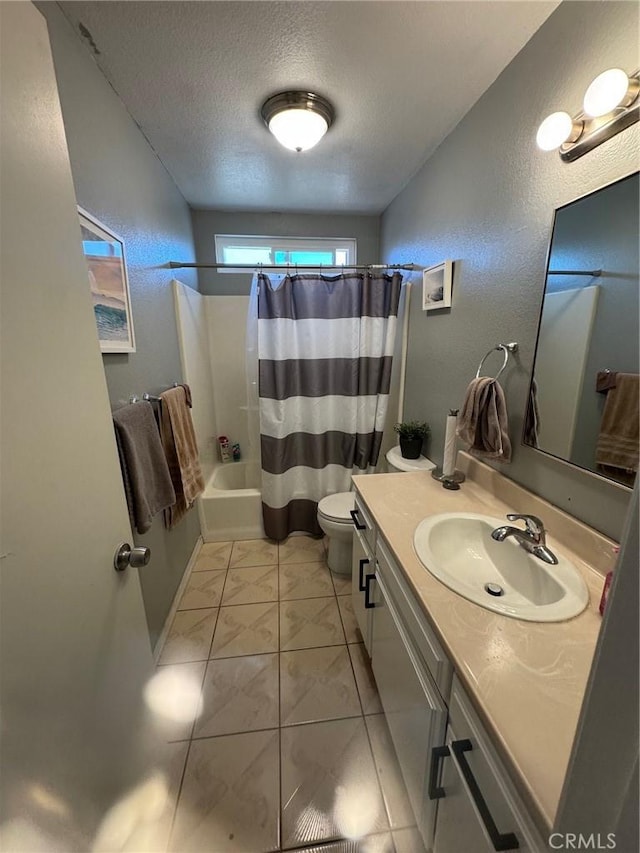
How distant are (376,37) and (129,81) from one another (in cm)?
96

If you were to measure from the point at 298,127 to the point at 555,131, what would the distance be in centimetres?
100

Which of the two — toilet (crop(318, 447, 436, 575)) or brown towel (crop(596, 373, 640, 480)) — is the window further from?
brown towel (crop(596, 373, 640, 480))

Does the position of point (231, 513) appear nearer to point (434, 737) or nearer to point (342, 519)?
point (342, 519)

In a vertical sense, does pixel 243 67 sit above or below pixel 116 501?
above

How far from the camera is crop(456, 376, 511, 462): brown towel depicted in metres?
1.25

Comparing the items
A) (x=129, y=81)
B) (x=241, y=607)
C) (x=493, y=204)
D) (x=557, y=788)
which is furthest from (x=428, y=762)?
(x=129, y=81)

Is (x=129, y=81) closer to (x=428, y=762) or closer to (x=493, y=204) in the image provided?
(x=493, y=204)

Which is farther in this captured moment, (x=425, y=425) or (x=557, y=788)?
(x=425, y=425)

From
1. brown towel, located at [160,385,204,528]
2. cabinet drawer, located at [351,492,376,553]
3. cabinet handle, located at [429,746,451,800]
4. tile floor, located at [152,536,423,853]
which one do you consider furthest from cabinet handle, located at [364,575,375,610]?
brown towel, located at [160,385,204,528]

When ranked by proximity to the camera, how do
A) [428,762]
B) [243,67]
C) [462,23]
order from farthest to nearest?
[243,67], [462,23], [428,762]

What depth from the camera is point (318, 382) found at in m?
2.28

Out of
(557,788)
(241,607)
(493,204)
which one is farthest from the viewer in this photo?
(241,607)

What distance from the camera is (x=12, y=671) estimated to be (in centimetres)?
48

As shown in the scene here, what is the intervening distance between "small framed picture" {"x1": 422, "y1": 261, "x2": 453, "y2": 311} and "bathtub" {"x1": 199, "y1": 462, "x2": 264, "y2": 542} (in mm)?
1630
